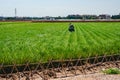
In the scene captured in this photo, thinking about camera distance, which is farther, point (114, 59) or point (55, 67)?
point (114, 59)

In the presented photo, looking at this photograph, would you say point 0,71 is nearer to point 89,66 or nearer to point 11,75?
point 11,75

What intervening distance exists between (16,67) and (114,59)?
310 inches

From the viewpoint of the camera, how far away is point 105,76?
17.9 meters

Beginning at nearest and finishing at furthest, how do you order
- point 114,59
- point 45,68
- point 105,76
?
1. point 105,76
2. point 45,68
3. point 114,59

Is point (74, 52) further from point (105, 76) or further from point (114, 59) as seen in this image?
point (105, 76)

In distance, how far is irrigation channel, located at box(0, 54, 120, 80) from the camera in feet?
60.2

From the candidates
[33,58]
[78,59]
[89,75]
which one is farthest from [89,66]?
[33,58]

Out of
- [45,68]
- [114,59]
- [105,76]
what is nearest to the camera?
[105,76]

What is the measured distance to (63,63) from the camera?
2061 cm

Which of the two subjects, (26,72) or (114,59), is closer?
(26,72)

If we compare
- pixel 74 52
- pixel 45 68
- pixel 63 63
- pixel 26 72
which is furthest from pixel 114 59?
pixel 26 72

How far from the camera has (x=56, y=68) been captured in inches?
781

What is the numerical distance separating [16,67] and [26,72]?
2.79ft

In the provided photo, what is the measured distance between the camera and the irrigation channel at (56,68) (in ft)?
60.2
